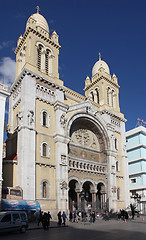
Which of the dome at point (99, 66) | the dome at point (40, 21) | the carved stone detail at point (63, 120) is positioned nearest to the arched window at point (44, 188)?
the carved stone detail at point (63, 120)

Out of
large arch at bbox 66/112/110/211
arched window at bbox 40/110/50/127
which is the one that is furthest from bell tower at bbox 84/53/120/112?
arched window at bbox 40/110/50/127

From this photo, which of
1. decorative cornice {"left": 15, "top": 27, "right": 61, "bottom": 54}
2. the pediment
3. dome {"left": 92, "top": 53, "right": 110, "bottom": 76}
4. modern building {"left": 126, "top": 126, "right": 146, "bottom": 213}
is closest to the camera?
decorative cornice {"left": 15, "top": 27, "right": 61, "bottom": 54}

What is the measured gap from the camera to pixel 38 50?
34.5 metres

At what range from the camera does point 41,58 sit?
113ft

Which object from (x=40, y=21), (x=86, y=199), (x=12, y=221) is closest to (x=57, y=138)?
(x=86, y=199)

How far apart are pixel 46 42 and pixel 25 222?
26275 millimetres

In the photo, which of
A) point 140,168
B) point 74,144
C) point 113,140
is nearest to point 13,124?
point 74,144

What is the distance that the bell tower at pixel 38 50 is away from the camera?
3280cm

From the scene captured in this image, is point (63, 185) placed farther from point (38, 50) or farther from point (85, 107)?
point (38, 50)

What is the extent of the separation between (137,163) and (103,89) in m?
20.7

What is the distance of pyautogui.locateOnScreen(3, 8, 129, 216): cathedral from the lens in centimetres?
2703

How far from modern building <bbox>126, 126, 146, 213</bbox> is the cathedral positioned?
43.4ft

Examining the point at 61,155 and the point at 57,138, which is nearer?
the point at 61,155

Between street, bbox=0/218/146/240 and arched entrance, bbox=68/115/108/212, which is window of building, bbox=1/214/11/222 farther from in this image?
arched entrance, bbox=68/115/108/212
